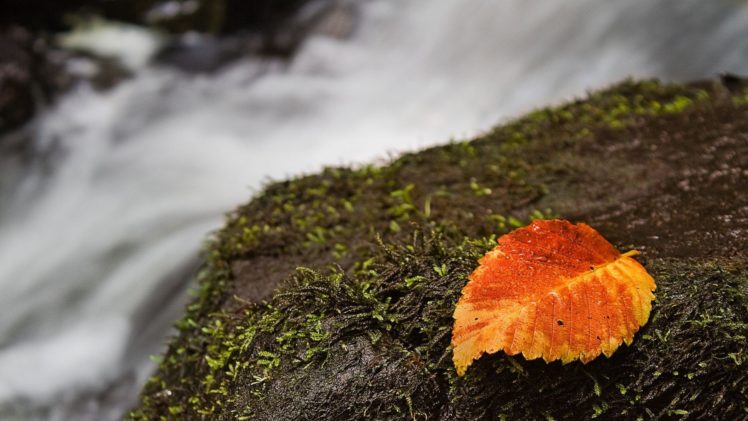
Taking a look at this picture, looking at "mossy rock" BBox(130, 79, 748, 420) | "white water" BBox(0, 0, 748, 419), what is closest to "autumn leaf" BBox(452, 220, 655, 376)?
"mossy rock" BBox(130, 79, 748, 420)

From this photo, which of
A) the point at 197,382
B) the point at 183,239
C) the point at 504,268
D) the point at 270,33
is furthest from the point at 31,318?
the point at 270,33

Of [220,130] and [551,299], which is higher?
[220,130]

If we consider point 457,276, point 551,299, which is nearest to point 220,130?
point 457,276

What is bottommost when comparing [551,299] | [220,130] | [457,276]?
[551,299]

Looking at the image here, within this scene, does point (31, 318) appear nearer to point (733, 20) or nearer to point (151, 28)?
point (151, 28)

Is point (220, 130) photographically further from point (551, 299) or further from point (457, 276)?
point (551, 299)

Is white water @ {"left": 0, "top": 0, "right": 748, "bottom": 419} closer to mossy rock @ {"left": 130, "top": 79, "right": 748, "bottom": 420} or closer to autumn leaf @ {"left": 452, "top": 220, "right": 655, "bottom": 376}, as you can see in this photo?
mossy rock @ {"left": 130, "top": 79, "right": 748, "bottom": 420}

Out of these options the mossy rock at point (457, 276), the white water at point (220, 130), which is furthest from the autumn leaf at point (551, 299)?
the white water at point (220, 130)

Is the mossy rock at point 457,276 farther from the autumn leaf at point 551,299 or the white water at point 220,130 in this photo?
the white water at point 220,130
